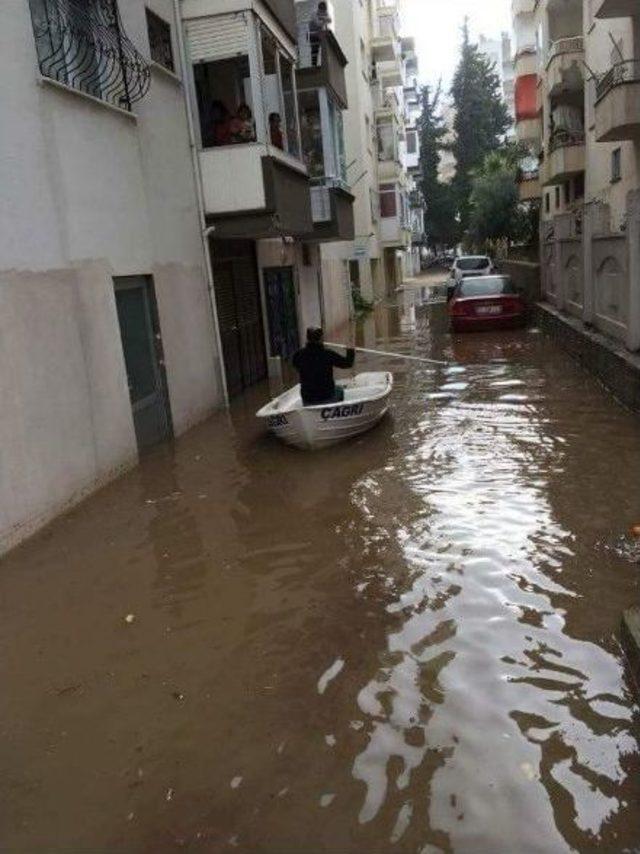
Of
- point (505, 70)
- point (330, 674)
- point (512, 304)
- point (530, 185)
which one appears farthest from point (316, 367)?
point (505, 70)

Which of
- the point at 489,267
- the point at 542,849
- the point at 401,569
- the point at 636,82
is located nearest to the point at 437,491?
the point at 401,569

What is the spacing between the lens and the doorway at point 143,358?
9336 millimetres

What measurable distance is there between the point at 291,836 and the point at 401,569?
2.73 metres

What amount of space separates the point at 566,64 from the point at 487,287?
34.3 ft

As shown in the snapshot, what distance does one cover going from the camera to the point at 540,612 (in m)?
4.85

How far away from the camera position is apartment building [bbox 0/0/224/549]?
6836 millimetres

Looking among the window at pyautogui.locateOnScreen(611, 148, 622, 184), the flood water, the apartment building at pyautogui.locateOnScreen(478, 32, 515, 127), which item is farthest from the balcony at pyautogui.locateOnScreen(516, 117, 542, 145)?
the apartment building at pyautogui.locateOnScreen(478, 32, 515, 127)

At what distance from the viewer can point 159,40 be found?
1102 cm

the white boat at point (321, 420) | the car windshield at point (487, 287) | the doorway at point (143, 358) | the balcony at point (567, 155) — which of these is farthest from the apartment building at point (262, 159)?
the balcony at point (567, 155)

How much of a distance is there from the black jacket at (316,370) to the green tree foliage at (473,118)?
6262cm

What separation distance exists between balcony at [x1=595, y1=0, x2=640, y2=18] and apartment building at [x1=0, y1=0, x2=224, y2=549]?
1123 cm

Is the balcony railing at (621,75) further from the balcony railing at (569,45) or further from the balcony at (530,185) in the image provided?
the balcony at (530,185)

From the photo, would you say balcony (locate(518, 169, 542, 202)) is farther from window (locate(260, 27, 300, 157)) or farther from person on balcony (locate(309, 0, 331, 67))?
window (locate(260, 27, 300, 157))

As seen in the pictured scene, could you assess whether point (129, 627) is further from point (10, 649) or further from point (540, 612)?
point (540, 612)
